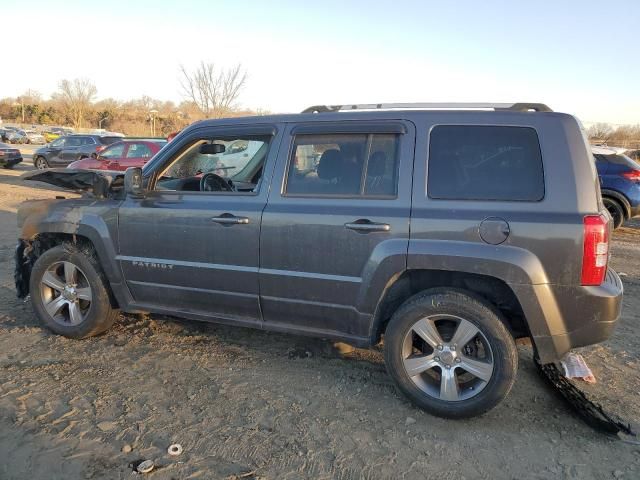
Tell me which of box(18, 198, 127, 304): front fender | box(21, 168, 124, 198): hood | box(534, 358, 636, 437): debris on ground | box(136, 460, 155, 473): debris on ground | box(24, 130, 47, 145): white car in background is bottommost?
box(136, 460, 155, 473): debris on ground

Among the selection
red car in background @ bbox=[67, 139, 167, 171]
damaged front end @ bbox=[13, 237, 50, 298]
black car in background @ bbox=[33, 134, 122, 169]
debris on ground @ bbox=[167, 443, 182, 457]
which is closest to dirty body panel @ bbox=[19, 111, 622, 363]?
damaged front end @ bbox=[13, 237, 50, 298]

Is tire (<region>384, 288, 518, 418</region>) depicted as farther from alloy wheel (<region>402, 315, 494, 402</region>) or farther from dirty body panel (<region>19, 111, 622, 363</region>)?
dirty body panel (<region>19, 111, 622, 363</region>)

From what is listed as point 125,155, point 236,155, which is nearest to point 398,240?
point 236,155

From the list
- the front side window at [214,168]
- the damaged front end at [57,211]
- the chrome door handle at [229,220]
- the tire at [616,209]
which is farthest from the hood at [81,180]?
the tire at [616,209]

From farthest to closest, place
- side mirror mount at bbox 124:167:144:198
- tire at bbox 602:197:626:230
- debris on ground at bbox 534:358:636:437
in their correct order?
1. tire at bbox 602:197:626:230
2. side mirror mount at bbox 124:167:144:198
3. debris on ground at bbox 534:358:636:437

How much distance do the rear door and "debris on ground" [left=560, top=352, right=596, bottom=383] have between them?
64.4 inches

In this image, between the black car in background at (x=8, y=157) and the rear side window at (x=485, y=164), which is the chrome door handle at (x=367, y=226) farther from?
the black car in background at (x=8, y=157)

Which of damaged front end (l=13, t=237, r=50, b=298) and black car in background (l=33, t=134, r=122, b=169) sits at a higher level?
black car in background (l=33, t=134, r=122, b=169)

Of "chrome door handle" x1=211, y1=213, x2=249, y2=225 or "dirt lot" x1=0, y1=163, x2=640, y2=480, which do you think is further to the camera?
"chrome door handle" x1=211, y1=213, x2=249, y2=225

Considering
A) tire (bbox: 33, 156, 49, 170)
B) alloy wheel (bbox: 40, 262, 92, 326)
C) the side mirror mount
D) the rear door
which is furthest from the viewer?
tire (bbox: 33, 156, 49, 170)

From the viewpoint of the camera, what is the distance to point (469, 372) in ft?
10.2

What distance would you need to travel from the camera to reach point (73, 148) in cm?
1992

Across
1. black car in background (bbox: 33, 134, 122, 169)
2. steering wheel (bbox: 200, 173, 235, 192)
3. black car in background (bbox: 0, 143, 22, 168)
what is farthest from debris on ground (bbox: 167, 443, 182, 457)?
black car in background (bbox: 0, 143, 22, 168)

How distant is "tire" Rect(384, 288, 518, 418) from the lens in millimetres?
3016
